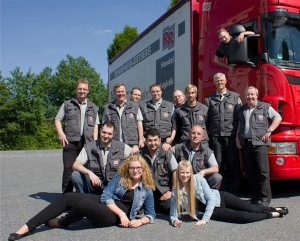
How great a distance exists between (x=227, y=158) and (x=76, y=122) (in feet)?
7.14

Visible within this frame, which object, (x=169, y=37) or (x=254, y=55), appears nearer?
(x=254, y=55)

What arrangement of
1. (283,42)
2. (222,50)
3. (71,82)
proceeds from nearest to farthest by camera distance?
(283,42)
(222,50)
(71,82)

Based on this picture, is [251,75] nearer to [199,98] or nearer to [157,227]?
[199,98]

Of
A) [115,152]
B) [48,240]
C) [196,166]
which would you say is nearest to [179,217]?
[196,166]

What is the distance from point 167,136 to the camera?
223 inches

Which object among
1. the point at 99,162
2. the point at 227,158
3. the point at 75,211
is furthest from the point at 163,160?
the point at 75,211

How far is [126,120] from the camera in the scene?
5.54 meters

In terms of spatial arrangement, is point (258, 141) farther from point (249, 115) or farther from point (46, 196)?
point (46, 196)

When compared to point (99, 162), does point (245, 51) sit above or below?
above

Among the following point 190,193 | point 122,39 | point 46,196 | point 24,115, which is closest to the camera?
point 190,193

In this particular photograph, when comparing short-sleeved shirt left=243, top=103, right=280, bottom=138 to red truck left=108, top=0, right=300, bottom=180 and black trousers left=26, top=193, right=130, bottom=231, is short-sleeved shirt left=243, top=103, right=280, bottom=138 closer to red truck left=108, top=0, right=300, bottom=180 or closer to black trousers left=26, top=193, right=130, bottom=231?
red truck left=108, top=0, right=300, bottom=180

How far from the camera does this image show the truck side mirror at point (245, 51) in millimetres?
5340

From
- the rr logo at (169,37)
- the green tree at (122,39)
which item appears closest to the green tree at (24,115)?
the green tree at (122,39)

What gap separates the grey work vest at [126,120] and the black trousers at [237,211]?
5.41 ft
